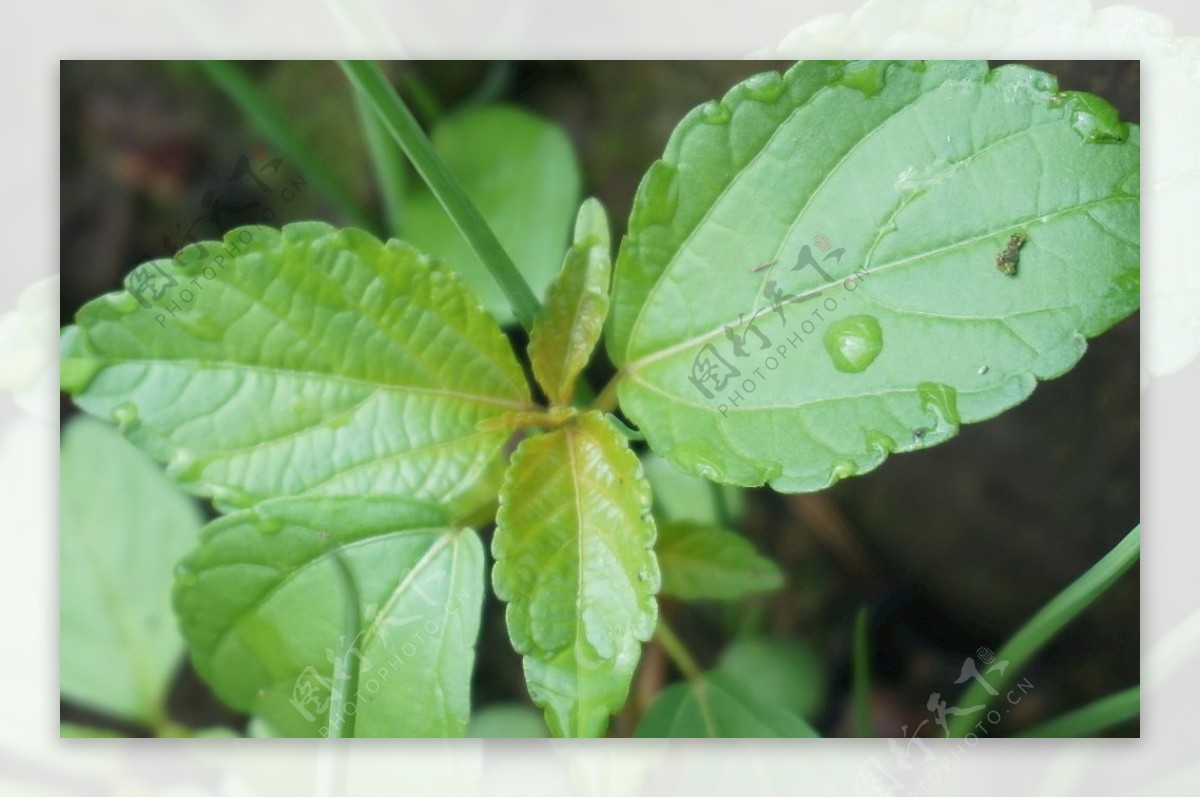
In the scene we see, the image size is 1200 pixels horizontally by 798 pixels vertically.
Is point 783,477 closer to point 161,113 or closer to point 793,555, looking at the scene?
point 793,555

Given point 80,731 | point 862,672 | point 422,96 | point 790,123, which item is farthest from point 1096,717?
point 80,731

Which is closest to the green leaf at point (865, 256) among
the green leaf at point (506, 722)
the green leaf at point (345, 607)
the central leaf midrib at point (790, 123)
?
the central leaf midrib at point (790, 123)

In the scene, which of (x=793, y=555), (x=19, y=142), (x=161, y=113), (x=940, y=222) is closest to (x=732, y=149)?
(x=940, y=222)

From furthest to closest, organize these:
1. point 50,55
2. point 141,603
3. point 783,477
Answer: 1. point 141,603
2. point 50,55
3. point 783,477

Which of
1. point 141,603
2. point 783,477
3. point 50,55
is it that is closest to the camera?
point 783,477

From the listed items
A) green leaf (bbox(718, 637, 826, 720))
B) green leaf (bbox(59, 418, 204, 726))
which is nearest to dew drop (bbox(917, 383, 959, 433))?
green leaf (bbox(718, 637, 826, 720))

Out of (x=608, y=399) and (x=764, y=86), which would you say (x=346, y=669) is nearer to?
(x=608, y=399)

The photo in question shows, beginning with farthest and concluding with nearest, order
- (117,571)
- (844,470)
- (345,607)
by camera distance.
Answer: (117,571)
(345,607)
(844,470)
